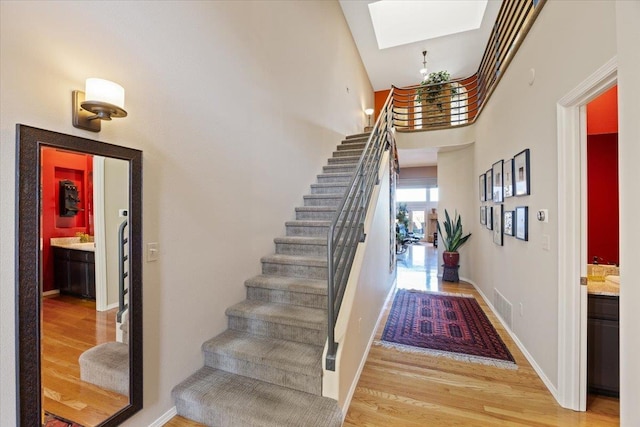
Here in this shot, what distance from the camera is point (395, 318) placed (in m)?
3.69

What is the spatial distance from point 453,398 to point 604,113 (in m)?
2.84

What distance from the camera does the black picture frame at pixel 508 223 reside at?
120 inches

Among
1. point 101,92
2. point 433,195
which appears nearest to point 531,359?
point 101,92

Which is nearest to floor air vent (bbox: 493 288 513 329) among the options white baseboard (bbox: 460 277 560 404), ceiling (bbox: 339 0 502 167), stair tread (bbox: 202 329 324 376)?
white baseboard (bbox: 460 277 560 404)

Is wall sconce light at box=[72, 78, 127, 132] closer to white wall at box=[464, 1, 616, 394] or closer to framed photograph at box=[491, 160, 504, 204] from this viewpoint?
white wall at box=[464, 1, 616, 394]

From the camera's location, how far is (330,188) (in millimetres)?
4035

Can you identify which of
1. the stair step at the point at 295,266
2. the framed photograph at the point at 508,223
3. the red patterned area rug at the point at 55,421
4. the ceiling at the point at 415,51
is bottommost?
the red patterned area rug at the point at 55,421

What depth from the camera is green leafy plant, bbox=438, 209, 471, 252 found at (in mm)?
5492

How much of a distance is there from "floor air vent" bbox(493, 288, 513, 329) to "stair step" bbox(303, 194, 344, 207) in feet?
7.62

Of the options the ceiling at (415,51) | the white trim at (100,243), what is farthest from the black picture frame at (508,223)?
the white trim at (100,243)

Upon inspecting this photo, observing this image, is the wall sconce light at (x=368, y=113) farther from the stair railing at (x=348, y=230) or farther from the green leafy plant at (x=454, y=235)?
the stair railing at (x=348, y=230)

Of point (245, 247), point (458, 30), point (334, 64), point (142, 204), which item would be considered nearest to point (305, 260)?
point (245, 247)

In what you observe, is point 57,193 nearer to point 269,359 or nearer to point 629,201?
point 269,359

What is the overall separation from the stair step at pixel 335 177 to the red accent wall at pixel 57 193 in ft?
10.1
